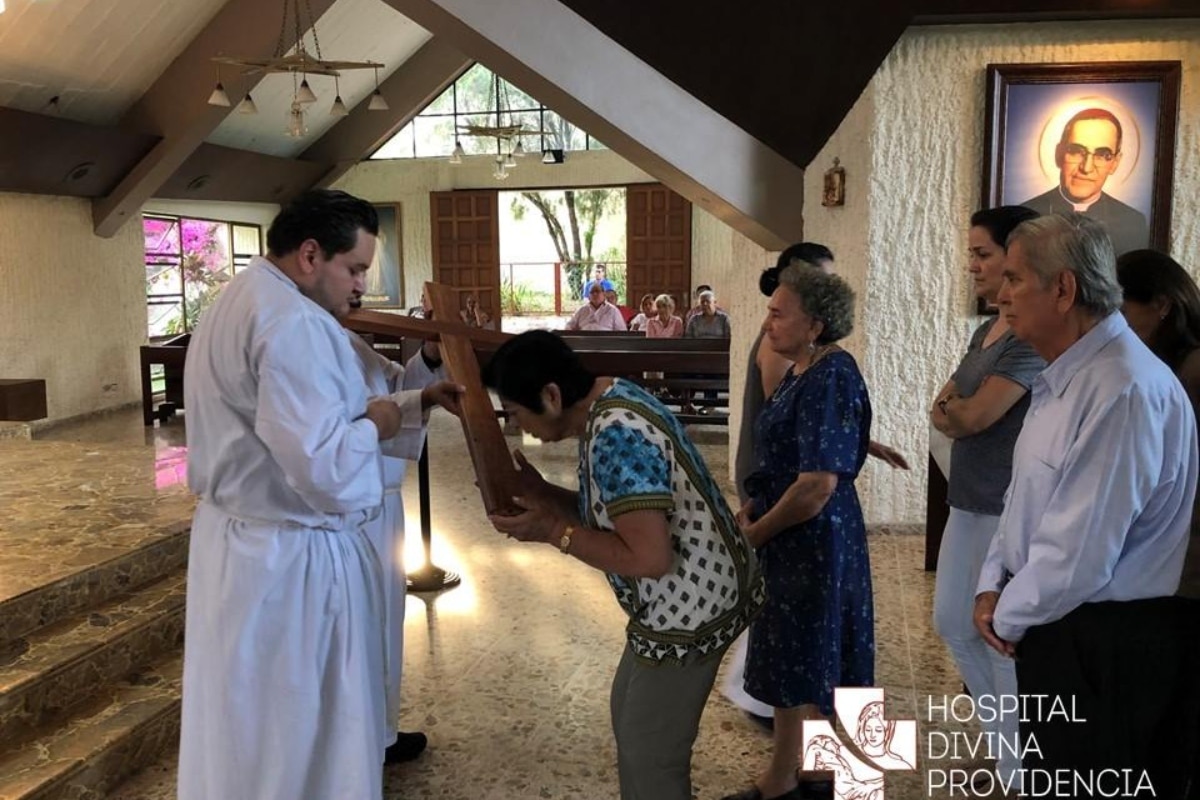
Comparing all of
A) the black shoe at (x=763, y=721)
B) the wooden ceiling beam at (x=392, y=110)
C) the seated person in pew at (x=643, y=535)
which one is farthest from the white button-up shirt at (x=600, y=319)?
the seated person in pew at (x=643, y=535)

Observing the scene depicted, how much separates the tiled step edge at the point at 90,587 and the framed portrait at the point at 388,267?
1084 centimetres

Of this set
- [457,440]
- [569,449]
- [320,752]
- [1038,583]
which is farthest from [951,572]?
[457,440]

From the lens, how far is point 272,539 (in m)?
1.89

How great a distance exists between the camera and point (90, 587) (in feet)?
10.3

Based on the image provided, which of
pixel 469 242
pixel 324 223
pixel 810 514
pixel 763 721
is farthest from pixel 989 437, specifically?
pixel 469 242

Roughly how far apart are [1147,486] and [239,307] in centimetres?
162

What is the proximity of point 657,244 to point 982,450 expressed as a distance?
11.3 metres

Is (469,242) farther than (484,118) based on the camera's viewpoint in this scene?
Yes

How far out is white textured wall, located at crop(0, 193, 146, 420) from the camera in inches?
336

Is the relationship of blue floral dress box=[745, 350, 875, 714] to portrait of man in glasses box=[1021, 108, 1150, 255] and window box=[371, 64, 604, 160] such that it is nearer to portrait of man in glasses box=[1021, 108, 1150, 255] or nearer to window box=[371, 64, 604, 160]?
portrait of man in glasses box=[1021, 108, 1150, 255]

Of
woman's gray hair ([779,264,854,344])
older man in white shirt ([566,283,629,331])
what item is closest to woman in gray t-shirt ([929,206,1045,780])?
woman's gray hair ([779,264,854,344])

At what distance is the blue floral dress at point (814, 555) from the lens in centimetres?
211

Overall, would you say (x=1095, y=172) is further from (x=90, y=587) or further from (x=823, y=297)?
(x=90, y=587)

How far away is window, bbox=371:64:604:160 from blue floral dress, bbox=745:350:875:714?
11.8 meters
